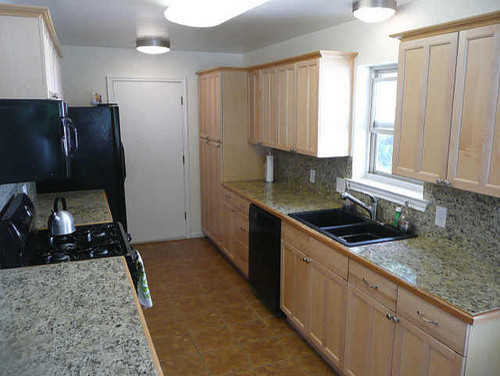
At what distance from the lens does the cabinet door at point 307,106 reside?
3.26 meters

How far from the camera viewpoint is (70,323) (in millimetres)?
1439

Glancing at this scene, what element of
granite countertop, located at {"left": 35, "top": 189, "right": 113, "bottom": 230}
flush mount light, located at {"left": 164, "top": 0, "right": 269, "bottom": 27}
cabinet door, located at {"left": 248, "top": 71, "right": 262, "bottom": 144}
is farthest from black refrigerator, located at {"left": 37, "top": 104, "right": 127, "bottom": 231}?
flush mount light, located at {"left": 164, "top": 0, "right": 269, "bottom": 27}

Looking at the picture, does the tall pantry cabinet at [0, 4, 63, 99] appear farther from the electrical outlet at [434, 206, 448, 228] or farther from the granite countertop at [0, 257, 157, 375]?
the electrical outlet at [434, 206, 448, 228]

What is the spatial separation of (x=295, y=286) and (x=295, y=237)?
379 millimetres

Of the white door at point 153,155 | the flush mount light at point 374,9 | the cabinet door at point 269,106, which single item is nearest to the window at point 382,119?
the flush mount light at point 374,9

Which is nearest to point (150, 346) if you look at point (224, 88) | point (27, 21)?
point (27, 21)

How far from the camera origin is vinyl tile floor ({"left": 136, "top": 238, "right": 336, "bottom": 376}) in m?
2.84

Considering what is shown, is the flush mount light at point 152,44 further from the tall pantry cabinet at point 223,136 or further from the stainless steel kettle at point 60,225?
the stainless steel kettle at point 60,225

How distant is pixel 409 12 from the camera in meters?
2.67

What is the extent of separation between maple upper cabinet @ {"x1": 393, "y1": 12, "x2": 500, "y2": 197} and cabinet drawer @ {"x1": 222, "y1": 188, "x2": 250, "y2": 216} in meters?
1.84

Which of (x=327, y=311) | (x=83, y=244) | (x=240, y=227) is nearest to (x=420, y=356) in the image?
(x=327, y=311)

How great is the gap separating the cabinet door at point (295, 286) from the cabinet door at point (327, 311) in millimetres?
85

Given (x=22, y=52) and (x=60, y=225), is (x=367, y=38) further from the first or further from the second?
(x=60, y=225)

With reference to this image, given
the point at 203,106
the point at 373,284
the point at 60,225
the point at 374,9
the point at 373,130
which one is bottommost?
the point at 373,284
